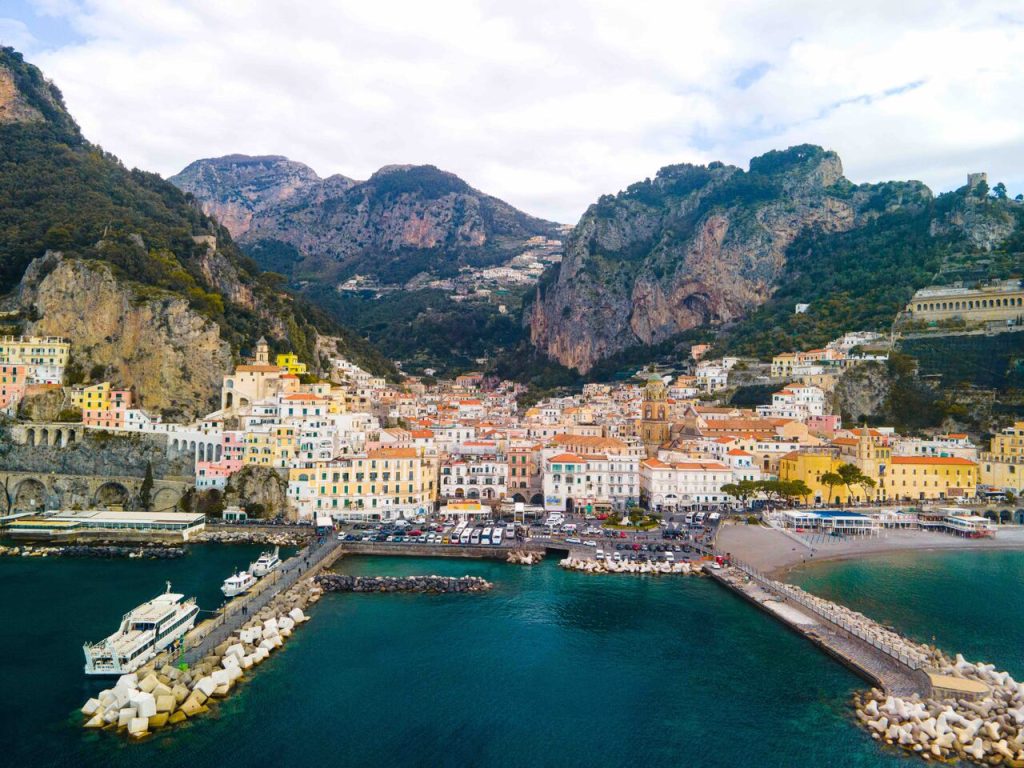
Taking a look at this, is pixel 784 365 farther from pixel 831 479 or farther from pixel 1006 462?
pixel 831 479

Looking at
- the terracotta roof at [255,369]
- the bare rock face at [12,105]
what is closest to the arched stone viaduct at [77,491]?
the terracotta roof at [255,369]

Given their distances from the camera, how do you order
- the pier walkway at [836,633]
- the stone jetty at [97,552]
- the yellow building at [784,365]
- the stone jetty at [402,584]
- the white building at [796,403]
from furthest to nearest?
the yellow building at [784,365] < the white building at [796,403] < the stone jetty at [97,552] < the stone jetty at [402,584] < the pier walkway at [836,633]

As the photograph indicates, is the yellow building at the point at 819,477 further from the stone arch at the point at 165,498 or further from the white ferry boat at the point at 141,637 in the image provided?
the stone arch at the point at 165,498

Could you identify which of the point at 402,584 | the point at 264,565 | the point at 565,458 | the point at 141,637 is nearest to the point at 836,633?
the point at 402,584

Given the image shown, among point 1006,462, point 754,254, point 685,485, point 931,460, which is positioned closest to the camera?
point 685,485

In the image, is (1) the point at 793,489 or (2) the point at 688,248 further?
(2) the point at 688,248

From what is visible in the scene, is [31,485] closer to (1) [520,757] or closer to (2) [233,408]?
(2) [233,408]
